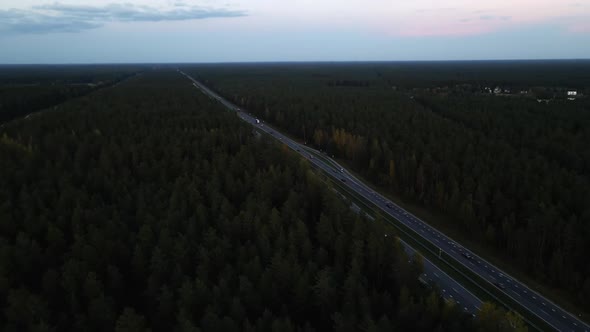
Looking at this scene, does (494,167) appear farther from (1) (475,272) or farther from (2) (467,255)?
(1) (475,272)

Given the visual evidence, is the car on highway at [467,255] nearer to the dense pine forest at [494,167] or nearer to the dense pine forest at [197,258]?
the dense pine forest at [494,167]

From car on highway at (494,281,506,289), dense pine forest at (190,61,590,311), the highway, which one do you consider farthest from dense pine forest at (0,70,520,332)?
dense pine forest at (190,61,590,311)

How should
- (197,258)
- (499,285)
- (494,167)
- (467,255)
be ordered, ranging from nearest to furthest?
(197,258), (499,285), (467,255), (494,167)

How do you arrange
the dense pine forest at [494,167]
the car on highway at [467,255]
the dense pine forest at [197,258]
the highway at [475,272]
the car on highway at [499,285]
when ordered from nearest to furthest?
1. the dense pine forest at [197,258]
2. the highway at [475,272]
3. the car on highway at [499,285]
4. the dense pine forest at [494,167]
5. the car on highway at [467,255]

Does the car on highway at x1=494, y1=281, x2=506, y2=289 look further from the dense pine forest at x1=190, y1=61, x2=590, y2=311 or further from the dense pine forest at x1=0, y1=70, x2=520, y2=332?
the dense pine forest at x1=0, y1=70, x2=520, y2=332

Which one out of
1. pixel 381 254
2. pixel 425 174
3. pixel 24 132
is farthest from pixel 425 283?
pixel 24 132

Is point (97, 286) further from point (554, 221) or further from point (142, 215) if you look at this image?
point (554, 221)

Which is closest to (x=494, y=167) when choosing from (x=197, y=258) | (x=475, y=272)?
(x=475, y=272)

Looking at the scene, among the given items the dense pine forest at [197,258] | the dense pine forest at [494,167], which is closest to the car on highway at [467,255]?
the dense pine forest at [494,167]
